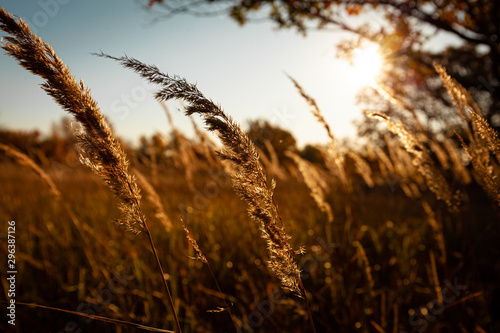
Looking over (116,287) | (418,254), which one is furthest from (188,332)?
(418,254)

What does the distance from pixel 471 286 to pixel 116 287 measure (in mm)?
3085

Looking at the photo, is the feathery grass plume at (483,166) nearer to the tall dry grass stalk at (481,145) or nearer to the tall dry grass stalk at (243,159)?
the tall dry grass stalk at (481,145)

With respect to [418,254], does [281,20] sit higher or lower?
higher

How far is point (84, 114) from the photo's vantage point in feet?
2.86

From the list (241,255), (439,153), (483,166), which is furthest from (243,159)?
(439,153)

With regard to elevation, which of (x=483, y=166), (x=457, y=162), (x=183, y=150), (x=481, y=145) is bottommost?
(x=483, y=166)

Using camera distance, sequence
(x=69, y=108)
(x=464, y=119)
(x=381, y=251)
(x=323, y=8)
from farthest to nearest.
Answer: (x=323, y=8) < (x=381, y=251) < (x=464, y=119) < (x=69, y=108)

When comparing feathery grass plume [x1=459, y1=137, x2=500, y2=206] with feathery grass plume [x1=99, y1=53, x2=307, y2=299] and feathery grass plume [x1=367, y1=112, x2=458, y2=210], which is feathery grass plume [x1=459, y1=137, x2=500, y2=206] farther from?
feathery grass plume [x1=99, y1=53, x2=307, y2=299]

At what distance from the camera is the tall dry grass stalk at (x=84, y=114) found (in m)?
0.83

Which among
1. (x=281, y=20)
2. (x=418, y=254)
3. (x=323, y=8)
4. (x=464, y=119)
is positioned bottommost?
(x=418, y=254)

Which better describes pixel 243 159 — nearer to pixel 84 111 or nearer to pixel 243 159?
pixel 243 159

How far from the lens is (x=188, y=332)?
71.2 inches

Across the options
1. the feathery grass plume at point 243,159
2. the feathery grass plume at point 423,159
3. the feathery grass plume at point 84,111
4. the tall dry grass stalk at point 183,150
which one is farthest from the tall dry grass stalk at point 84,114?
the tall dry grass stalk at point 183,150

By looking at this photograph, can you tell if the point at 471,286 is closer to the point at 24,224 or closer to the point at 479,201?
the point at 24,224
